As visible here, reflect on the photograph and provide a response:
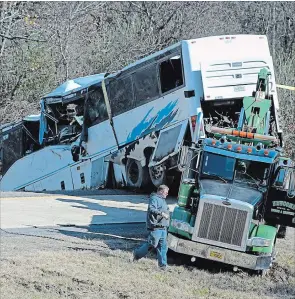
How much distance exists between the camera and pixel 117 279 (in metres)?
11.6

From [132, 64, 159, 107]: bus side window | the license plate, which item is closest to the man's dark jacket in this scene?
the license plate

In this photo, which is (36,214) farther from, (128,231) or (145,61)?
(145,61)

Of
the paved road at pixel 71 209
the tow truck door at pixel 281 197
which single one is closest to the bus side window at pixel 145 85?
the paved road at pixel 71 209

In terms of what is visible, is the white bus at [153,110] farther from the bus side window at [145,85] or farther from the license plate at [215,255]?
the license plate at [215,255]

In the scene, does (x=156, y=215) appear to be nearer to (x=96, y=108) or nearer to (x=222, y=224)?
(x=222, y=224)

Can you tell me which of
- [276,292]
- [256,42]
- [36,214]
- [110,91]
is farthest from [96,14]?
[276,292]

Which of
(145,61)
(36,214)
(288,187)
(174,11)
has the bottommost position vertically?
(36,214)

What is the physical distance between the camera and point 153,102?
853 inches

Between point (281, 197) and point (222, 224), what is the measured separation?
1633 millimetres

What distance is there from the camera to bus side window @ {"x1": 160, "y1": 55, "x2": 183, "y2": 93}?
20938 mm

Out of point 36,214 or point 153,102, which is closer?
point 36,214

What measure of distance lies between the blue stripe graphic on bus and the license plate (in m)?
8.20

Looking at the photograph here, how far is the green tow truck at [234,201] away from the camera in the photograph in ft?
43.3

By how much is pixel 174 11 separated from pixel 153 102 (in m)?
20.2
